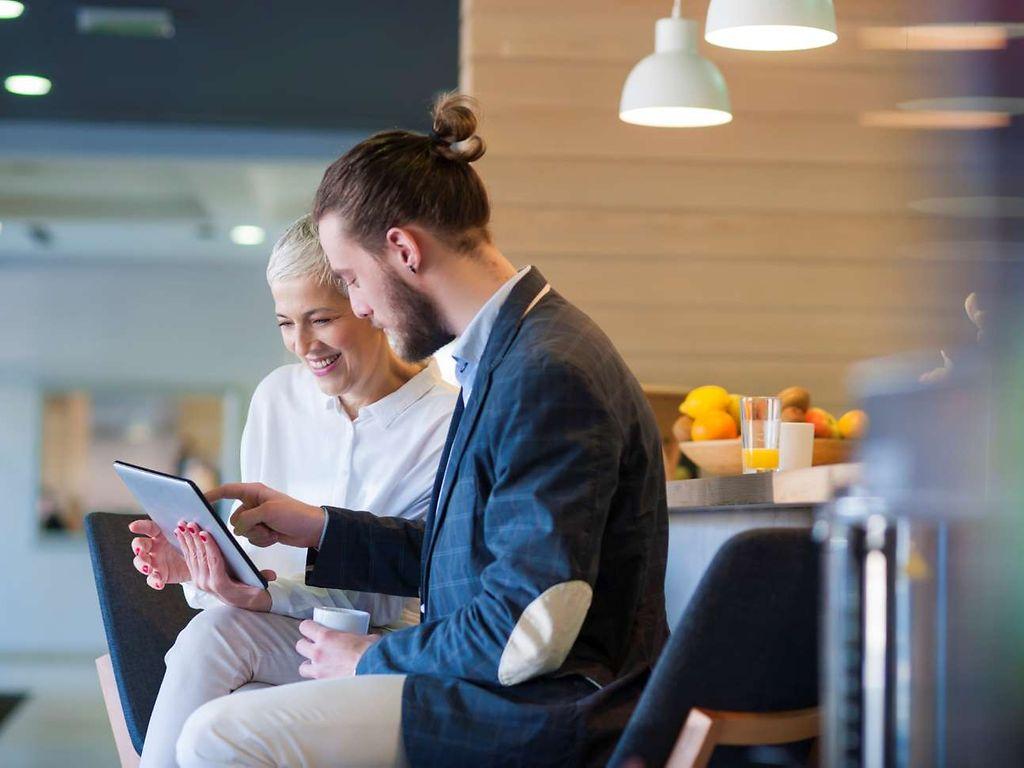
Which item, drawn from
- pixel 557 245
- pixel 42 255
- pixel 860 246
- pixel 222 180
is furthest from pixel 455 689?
pixel 42 255

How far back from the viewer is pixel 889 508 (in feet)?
2.06

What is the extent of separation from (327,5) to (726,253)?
7.01ft

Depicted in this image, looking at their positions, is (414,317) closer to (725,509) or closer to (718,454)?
(725,509)

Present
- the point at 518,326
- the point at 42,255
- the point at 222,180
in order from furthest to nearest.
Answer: the point at 42,255 < the point at 222,180 < the point at 518,326

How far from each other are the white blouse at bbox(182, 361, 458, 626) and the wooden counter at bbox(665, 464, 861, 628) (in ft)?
1.32

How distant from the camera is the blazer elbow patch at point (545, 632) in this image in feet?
4.49

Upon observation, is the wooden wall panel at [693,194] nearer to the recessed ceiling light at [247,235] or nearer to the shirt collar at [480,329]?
the shirt collar at [480,329]

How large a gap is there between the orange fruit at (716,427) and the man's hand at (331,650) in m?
0.92

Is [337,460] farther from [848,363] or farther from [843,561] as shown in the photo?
[848,363]

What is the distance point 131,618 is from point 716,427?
40.2 inches

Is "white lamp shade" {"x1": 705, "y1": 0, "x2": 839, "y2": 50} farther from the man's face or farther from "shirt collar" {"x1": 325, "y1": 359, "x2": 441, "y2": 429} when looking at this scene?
the man's face

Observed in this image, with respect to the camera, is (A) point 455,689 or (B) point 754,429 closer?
(A) point 455,689

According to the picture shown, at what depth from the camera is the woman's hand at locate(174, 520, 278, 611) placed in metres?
1.95

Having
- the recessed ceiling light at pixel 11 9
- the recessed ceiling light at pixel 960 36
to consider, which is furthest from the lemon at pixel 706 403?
the recessed ceiling light at pixel 11 9
